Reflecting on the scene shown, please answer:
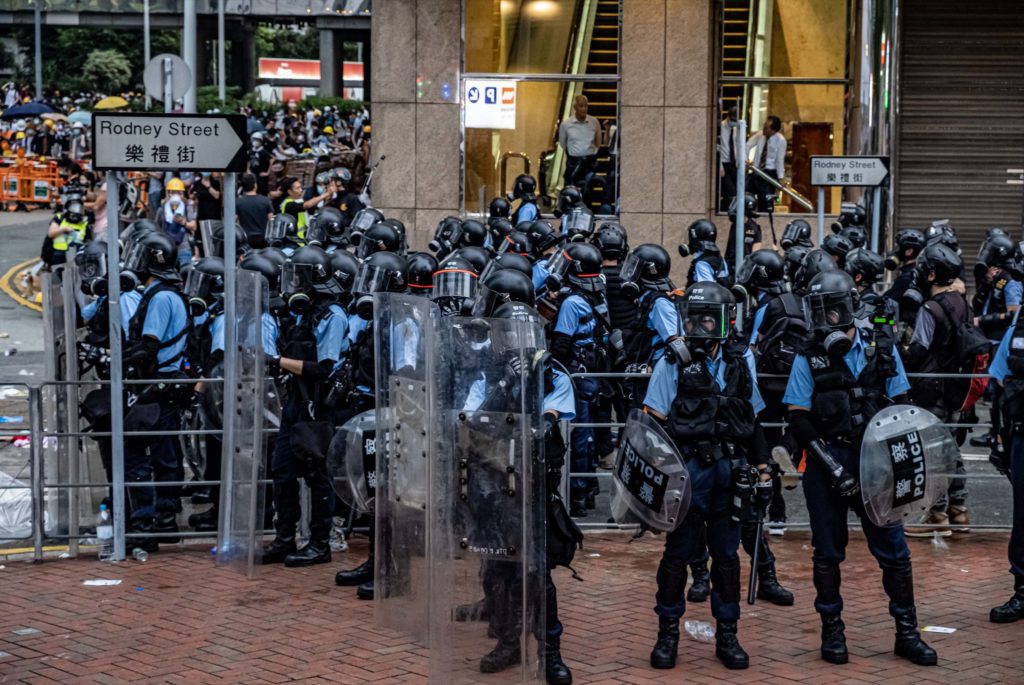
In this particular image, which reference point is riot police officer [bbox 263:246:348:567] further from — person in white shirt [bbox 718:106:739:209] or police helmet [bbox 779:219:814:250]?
person in white shirt [bbox 718:106:739:209]

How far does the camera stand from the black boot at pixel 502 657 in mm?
7027

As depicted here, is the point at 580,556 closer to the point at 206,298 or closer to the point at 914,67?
the point at 206,298

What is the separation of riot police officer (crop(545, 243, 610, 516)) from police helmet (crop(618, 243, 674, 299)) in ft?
1.52

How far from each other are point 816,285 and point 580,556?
294 centimetres

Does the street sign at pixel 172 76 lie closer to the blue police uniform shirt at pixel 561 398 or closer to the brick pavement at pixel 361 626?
the brick pavement at pixel 361 626

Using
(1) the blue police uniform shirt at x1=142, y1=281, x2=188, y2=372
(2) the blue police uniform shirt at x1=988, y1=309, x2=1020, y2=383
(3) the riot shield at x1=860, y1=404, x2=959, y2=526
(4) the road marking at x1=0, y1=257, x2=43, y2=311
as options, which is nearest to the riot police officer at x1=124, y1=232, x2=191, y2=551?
(1) the blue police uniform shirt at x1=142, y1=281, x2=188, y2=372

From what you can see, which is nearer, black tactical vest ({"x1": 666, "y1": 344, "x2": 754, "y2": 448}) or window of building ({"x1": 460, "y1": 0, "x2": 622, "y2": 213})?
black tactical vest ({"x1": 666, "y1": 344, "x2": 754, "y2": 448})

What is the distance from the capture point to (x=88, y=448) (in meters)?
11.3

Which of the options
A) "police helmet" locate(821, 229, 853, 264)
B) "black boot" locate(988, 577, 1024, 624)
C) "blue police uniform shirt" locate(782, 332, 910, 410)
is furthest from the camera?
"police helmet" locate(821, 229, 853, 264)

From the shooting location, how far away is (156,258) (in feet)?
35.2

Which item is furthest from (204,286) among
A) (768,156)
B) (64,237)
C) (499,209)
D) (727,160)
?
(768,156)

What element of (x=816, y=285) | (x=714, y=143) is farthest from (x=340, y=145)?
(x=816, y=285)

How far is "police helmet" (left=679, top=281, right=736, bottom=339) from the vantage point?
790 centimetres

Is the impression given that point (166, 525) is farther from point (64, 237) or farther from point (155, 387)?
point (64, 237)
